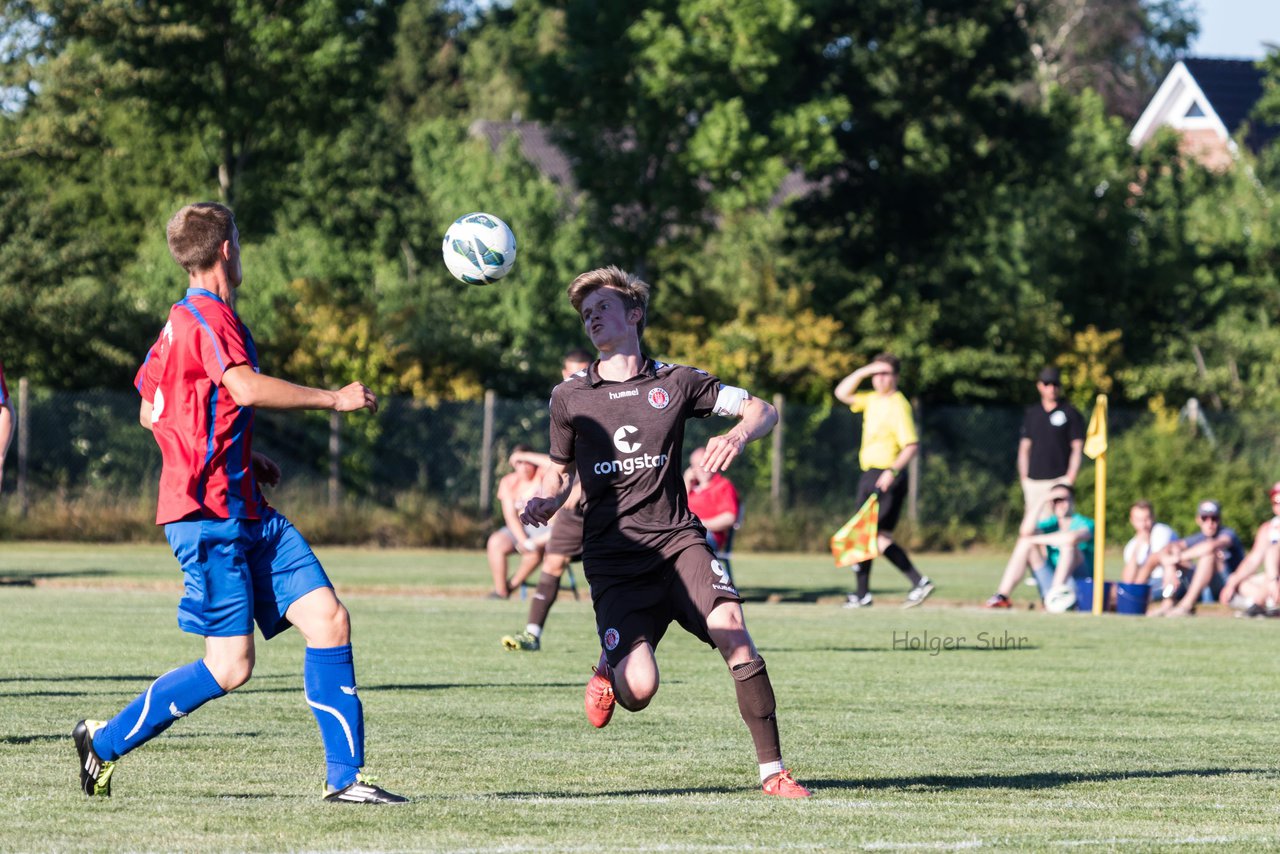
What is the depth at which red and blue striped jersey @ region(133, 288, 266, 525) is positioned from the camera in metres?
6.73

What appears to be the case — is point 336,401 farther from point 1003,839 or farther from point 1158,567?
point 1158,567

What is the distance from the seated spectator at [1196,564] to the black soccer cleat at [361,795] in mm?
13451

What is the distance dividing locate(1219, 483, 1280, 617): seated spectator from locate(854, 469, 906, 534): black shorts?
3379mm

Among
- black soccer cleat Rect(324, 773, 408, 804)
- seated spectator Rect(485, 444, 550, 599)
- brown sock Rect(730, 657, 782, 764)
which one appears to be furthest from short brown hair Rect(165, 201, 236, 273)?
seated spectator Rect(485, 444, 550, 599)

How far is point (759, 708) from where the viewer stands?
7.36m

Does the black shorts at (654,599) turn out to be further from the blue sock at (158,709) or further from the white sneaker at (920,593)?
the white sneaker at (920,593)

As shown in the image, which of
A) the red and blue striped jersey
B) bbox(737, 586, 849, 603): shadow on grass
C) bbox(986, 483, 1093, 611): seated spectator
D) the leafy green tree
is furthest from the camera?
the leafy green tree

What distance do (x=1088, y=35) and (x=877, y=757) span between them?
6606 centimetres

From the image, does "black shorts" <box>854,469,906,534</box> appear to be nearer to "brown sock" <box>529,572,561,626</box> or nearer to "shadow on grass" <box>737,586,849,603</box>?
"shadow on grass" <box>737,586,849,603</box>

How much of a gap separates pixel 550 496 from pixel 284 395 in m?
1.52

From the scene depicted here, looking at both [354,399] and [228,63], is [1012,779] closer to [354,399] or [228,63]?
[354,399]

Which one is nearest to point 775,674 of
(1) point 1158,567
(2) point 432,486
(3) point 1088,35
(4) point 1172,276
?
(1) point 1158,567

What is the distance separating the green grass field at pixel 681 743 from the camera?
21.3ft

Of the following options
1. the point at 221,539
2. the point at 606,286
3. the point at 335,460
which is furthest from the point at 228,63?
the point at 221,539
